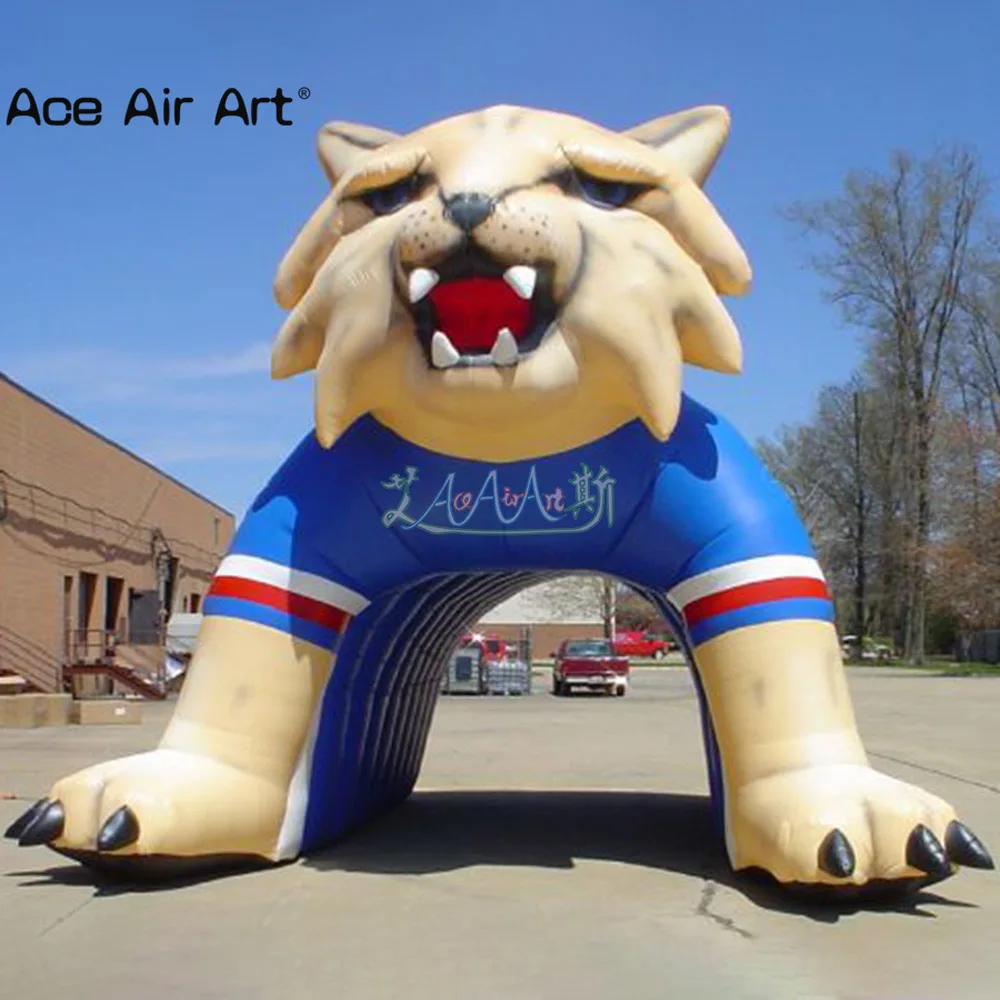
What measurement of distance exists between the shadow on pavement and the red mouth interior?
8.62 ft

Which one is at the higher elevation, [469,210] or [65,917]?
[469,210]

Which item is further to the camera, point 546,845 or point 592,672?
point 592,672

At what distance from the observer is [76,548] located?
26.2m

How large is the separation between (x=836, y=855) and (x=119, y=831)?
293cm

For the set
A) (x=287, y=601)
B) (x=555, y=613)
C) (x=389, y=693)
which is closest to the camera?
(x=287, y=601)

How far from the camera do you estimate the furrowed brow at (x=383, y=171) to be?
6.51m

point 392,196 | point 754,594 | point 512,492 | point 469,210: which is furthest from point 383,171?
point 754,594

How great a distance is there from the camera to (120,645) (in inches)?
1118

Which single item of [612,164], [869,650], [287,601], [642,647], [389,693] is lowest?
[389,693]

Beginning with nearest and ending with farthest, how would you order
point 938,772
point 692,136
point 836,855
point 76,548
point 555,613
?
point 836,855, point 692,136, point 938,772, point 76,548, point 555,613

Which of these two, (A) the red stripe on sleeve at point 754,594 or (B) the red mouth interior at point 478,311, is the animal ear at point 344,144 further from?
(A) the red stripe on sleeve at point 754,594

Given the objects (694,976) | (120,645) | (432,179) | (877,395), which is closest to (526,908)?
(694,976)

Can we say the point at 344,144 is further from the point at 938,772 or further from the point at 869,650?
the point at 869,650

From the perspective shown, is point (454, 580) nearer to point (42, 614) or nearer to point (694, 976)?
point (694, 976)
